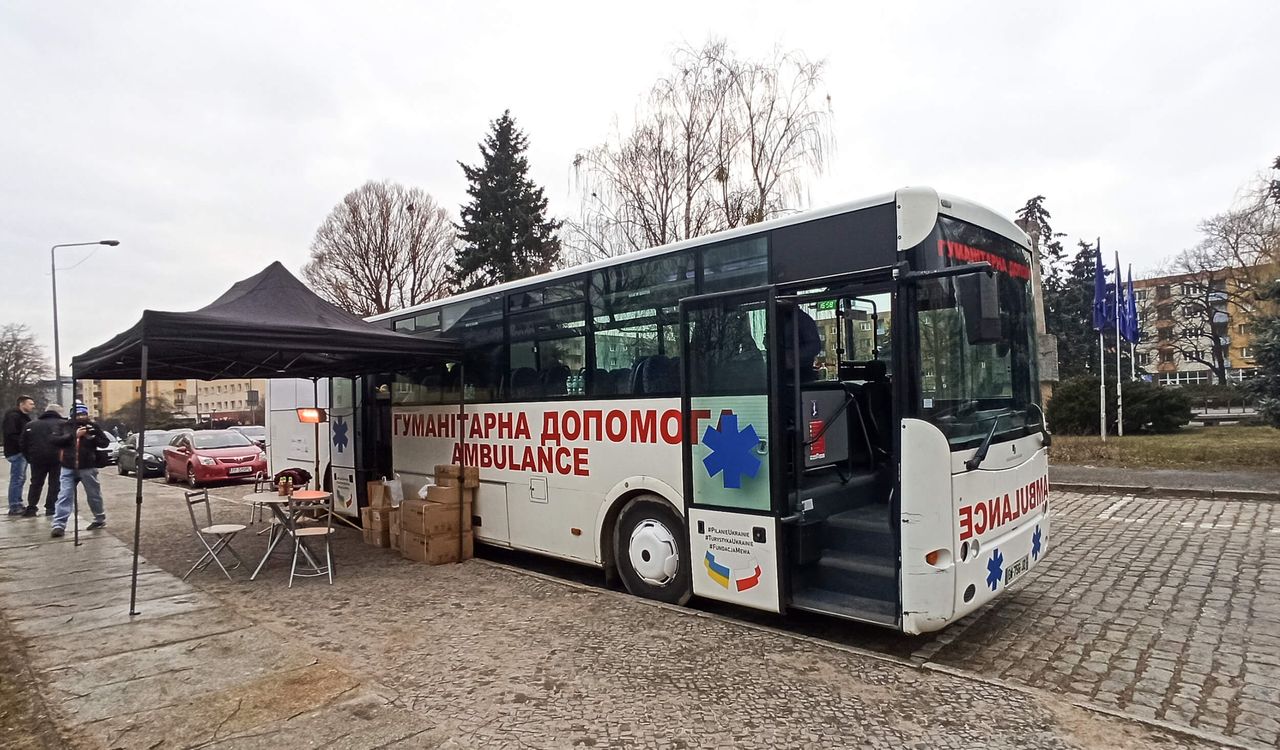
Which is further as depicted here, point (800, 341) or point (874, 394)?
point (874, 394)

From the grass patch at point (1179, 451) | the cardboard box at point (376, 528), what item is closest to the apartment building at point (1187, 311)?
the grass patch at point (1179, 451)

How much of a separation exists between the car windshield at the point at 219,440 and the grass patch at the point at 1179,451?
20.3m

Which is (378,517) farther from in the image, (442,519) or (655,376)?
(655,376)

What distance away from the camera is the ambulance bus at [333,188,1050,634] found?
4.58 meters

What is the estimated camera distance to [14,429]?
12.7 metres

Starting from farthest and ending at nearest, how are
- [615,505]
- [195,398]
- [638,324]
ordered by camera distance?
1. [195,398]
2. [615,505]
3. [638,324]

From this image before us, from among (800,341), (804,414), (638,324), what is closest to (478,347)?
(638,324)

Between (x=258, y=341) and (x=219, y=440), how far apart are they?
1481cm

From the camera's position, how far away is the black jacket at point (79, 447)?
988cm

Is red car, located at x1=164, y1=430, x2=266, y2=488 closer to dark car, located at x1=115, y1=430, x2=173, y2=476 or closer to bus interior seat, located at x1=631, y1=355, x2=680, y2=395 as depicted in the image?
dark car, located at x1=115, y1=430, x2=173, y2=476

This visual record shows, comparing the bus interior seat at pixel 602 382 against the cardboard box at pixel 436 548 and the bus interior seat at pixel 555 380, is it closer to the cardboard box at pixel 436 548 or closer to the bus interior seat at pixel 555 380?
the bus interior seat at pixel 555 380

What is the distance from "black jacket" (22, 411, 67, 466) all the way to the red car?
591cm

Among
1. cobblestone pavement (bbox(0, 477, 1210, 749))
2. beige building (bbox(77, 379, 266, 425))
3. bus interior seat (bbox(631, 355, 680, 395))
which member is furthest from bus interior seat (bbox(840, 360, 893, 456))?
beige building (bbox(77, 379, 266, 425))

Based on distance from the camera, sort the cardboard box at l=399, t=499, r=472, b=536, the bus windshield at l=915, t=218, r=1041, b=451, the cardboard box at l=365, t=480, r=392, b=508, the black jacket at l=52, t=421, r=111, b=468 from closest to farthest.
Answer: the bus windshield at l=915, t=218, r=1041, b=451, the cardboard box at l=399, t=499, r=472, b=536, the cardboard box at l=365, t=480, r=392, b=508, the black jacket at l=52, t=421, r=111, b=468
